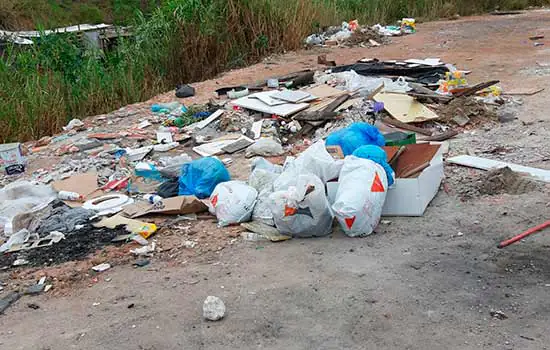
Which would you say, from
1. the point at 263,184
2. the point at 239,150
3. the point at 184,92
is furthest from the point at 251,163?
the point at 184,92

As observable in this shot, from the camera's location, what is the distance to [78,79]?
855 centimetres

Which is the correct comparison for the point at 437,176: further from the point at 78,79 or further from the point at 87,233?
the point at 78,79

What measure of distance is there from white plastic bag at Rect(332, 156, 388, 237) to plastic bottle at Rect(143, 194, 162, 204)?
5.13 ft

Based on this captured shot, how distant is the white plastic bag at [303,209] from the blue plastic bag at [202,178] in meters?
0.96

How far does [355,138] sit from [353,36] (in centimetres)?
696

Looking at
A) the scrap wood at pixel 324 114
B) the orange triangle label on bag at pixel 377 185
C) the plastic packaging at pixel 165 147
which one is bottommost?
the plastic packaging at pixel 165 147

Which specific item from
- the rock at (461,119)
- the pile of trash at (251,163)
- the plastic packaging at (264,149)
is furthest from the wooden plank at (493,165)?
the plastic packaging at (264,149)

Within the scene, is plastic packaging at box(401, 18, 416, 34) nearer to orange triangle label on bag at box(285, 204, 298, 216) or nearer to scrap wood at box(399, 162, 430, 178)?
scrap wood at box(399, 162, 430, 178)

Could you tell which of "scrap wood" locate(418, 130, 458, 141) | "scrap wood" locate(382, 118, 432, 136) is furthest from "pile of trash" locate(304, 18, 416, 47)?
"scrap wood" locate(418, 130, 458, 141)

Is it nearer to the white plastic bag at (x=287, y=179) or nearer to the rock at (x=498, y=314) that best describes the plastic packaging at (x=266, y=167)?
the white plastic bag at (x=287, y=179)

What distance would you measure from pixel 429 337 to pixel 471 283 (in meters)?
0.60

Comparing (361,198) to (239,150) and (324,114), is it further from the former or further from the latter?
(324,114)

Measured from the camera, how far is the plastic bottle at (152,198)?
15.3ft

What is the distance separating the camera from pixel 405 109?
619cm
